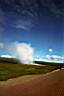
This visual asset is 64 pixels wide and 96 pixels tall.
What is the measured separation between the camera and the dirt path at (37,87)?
3.51 meters

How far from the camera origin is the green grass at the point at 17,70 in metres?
3.52

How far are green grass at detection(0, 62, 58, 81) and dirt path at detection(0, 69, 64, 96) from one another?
0.09 metres

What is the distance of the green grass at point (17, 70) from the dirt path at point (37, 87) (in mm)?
88

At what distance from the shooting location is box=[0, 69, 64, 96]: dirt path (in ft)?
11.5

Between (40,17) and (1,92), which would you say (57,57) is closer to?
(40,17)

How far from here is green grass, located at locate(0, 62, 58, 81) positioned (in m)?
3.52

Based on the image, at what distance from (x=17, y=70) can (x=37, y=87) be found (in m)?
0.44

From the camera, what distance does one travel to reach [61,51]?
3932mm

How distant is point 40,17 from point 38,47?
54cm

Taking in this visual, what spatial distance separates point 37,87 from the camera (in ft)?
11.9

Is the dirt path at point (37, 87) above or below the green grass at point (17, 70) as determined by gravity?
below

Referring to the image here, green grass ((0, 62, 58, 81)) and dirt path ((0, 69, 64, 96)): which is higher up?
green grass ((0, 62, 58, 81))

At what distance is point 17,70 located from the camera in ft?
11.8

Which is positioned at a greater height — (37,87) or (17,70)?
(17,70)
